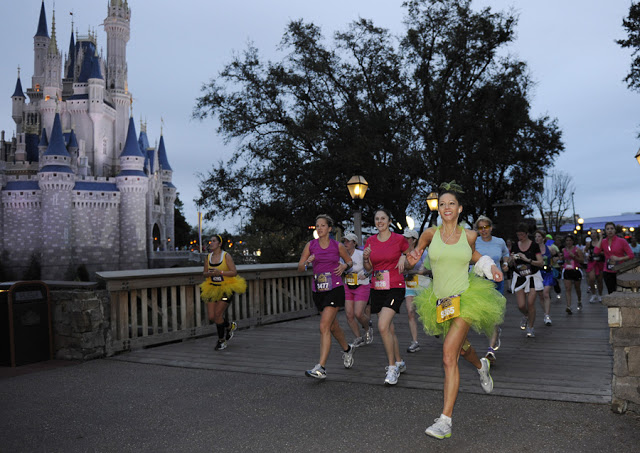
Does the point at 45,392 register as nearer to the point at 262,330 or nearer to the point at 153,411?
the point at 153,411

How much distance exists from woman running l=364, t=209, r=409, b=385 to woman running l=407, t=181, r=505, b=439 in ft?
4.15

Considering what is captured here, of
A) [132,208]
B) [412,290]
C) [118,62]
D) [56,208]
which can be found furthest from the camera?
[118,62]

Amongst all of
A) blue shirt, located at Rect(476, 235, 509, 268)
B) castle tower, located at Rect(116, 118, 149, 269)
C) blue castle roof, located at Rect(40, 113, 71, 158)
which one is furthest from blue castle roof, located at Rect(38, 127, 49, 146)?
blue shirt, located at Rect(476, 235, 509, 268)

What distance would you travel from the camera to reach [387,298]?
20.9ft

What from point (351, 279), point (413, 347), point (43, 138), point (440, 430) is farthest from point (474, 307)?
point (43, 138)

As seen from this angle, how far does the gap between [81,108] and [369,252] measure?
90259 mm

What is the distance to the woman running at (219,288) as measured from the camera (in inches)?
348

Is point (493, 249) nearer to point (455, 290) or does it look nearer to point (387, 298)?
point (387, 298)

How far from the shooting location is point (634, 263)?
304 inches

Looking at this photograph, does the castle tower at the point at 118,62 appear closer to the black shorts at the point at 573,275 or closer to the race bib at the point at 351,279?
the black shorts at the point at 573,275

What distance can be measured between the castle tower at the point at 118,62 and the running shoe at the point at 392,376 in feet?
298

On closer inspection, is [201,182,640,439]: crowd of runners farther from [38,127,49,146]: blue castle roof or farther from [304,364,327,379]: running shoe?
[38,127,49,146]: blue castle roof

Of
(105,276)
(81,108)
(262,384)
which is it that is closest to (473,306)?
(262,384)

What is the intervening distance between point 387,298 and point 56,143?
79456mm
